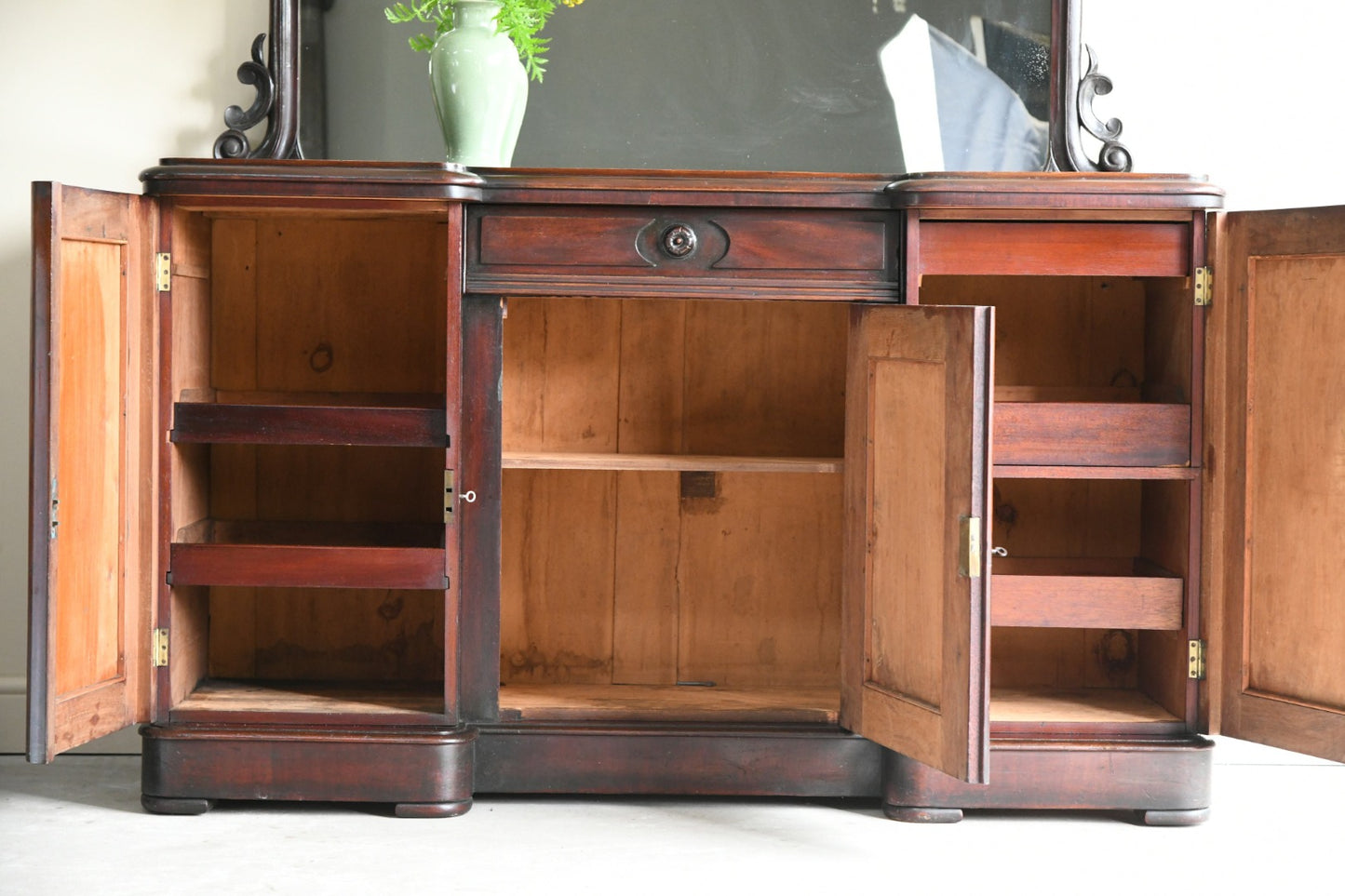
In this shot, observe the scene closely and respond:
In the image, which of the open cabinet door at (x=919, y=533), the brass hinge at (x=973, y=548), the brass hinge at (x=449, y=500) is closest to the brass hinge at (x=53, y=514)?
the brass hinge at (x=449, y=500)

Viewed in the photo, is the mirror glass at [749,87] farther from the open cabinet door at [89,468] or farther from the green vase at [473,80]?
the open cabinet door at [89,468]

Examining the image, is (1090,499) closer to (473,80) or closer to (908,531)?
(908,531)

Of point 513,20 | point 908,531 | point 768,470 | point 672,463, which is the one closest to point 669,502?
point 672,463

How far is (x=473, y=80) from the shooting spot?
117 inches

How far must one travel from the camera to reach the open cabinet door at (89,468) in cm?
253

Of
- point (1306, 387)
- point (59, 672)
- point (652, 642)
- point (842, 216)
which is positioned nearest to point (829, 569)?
point (652, 642)

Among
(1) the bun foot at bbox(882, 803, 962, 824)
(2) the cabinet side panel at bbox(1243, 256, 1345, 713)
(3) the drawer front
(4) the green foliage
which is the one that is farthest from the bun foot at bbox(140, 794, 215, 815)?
(2) the cabinet side panel at bbox(1243, 256, 1345, 713)

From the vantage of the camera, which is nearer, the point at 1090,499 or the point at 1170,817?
the point at 1170,817

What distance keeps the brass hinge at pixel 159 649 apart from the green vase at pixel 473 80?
1233 millimetres

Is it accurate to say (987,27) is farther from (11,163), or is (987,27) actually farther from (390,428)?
(11,163)

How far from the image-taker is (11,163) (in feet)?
11.0

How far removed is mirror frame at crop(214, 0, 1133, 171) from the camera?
10.6 ft

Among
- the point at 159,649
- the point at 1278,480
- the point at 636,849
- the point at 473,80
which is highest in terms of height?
the point at 473,80

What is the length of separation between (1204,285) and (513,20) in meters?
1.66
